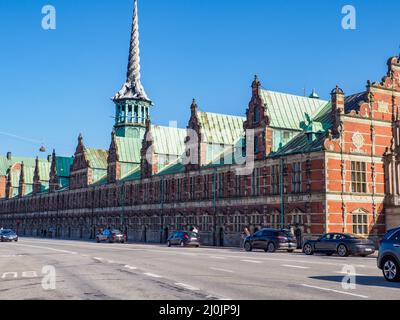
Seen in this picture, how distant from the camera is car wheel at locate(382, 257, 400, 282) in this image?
16438 mm

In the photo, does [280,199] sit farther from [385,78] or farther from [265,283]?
[265,283]

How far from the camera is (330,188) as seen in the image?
45.3m

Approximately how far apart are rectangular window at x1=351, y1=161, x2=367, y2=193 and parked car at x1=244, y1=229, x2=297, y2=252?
10.5 m

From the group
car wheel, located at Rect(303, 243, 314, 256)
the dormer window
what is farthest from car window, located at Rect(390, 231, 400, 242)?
the dormer window

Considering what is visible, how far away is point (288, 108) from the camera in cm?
5731

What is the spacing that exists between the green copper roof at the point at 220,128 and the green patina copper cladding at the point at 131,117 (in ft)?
85.0

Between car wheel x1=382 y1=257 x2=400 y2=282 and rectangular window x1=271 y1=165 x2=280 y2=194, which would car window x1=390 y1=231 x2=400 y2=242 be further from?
rectangular window x1=271 y1=165 x2=280 y2=194

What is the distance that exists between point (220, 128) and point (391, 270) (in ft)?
168

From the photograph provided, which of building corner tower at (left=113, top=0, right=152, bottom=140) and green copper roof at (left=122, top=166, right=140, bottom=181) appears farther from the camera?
building corner tower at (left=113, top=0, right=152, bottom=140)

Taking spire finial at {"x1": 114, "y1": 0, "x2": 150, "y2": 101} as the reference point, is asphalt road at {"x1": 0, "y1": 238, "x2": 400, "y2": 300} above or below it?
below

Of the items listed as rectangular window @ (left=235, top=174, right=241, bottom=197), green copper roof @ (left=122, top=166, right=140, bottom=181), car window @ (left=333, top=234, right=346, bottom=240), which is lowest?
car window @ (left=333, top=234, right=346, bottom=240)

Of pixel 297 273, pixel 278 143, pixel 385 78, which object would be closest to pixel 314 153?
pixel 278 143

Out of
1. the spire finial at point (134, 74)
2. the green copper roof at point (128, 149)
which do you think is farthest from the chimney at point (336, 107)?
the spire finial at point (134, 74)

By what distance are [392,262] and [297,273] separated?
3.82 m
